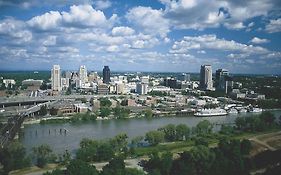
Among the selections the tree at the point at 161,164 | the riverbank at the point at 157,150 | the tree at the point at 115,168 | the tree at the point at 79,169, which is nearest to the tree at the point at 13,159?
the riverbank at the point at 157,150

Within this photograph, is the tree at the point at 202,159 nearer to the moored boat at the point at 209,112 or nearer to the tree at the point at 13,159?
the tree at the point at 13,159

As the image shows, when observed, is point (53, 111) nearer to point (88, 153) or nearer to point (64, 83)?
point (88, 153)

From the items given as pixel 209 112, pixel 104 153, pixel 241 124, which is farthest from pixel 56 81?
pixel 104 153

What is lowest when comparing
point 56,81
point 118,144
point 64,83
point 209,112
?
point 209,112

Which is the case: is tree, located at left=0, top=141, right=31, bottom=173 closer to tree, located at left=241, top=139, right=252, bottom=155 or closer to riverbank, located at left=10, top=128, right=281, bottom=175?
riverbank, located at left=10, top=128, right=281, bottom=175

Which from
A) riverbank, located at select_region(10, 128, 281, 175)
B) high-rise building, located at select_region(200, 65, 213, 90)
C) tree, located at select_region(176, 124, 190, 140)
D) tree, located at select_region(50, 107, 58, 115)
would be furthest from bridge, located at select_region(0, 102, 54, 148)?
high-rise building, located at select_region(200, 65, 213, 90)
